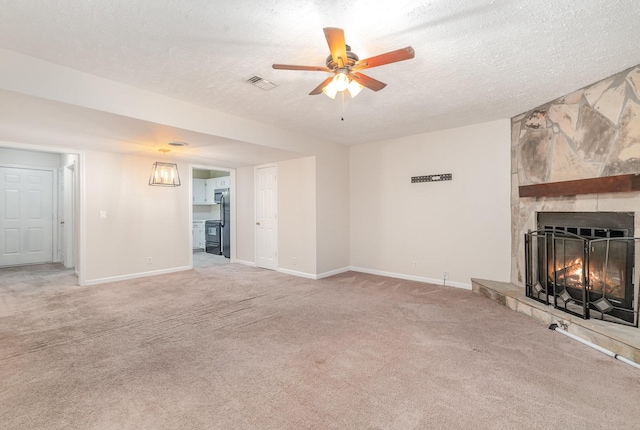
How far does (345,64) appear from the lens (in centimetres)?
217

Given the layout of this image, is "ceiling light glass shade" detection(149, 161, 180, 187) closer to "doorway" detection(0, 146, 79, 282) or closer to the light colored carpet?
A: the light colored carpet

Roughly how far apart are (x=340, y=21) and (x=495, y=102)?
244cm

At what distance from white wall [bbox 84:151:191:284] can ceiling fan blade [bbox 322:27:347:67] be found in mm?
4741

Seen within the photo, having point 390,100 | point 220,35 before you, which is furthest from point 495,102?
point 220,35

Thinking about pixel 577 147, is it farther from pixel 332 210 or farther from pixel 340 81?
pixel 332 210

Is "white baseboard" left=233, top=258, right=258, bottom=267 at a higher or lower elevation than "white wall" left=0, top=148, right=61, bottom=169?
lower

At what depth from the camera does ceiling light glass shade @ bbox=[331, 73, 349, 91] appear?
2.28m

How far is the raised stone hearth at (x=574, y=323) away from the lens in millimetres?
2408

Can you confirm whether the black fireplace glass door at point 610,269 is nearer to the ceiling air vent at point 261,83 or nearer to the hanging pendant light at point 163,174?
the ceiling air vent at point 261,83

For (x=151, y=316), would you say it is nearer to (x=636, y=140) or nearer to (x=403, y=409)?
(x=403, y=409)

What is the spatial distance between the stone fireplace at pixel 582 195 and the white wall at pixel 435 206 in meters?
0.30

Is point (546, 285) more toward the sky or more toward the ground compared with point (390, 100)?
more toward the ground

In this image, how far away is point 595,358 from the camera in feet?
8.00

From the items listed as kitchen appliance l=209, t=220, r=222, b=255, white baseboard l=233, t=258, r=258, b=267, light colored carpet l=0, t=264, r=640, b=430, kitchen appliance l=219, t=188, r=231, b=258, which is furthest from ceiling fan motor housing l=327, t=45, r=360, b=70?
kitchen appliance l=209, t=220, r=222, b=255
